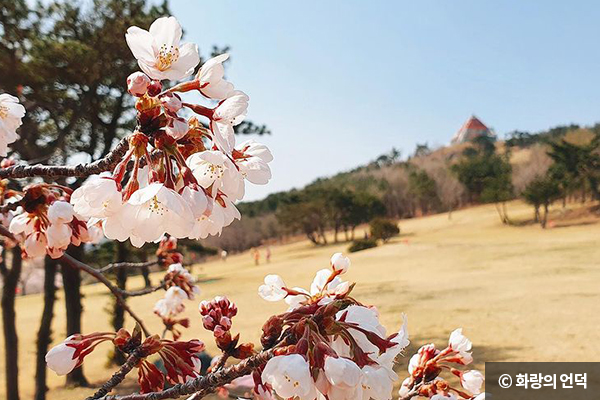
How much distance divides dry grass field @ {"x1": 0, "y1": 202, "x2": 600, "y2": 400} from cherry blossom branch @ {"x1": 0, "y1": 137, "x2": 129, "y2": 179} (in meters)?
4.45

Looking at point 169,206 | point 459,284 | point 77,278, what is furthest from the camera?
point 459,284

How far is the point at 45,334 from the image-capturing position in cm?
385

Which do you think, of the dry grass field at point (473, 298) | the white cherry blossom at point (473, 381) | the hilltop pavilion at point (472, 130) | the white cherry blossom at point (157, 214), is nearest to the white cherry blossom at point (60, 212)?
the white cherry blossom at point (157, 214)

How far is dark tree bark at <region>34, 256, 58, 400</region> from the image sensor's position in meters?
3.63

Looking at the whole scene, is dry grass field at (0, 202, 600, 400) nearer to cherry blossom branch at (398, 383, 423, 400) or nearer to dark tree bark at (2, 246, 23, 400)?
dark tree bark at (2, 246, 23, 400)

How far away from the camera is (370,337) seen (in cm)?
51

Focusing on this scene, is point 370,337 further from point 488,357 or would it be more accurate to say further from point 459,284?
point 459,284

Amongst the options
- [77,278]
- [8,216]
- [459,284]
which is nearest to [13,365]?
[77,278]

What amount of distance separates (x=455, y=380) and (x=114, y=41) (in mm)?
4856

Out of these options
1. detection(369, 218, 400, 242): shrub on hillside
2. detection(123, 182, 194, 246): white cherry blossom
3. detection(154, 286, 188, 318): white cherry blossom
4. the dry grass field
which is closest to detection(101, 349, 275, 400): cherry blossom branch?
detection(123, 182, 194, 246): white cherry blossom

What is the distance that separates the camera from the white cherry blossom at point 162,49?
516 mm

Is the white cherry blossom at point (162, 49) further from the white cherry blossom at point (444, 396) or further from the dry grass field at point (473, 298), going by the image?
the dry grass field at point (473, 298)

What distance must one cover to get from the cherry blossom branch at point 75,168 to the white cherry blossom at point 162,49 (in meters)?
0.09

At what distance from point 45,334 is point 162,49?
13.5ft
